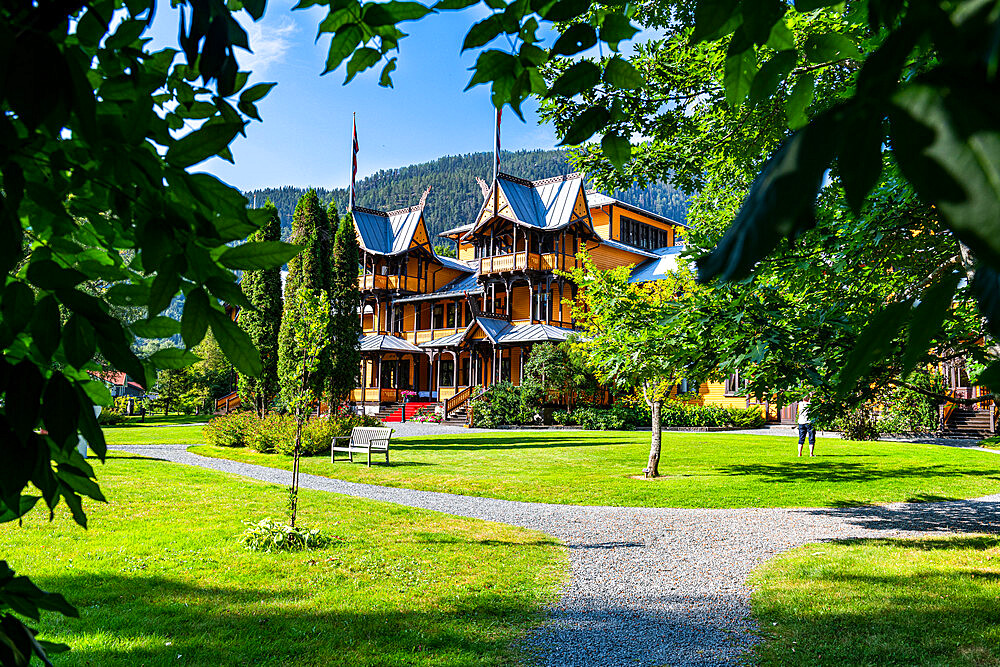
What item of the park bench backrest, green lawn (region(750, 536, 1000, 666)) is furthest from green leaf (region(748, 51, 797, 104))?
the park bench backrest

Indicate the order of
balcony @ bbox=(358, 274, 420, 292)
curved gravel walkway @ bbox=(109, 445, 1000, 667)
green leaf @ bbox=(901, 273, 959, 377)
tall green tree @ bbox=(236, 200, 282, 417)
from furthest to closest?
balcony @ bbox=(358, 274, 420, 292) → tall green tree @ bbox=(236, 200, 282, 417) → curved gravel walkway @ bbox=(109, 445, 1000, 667) → green leaf @ bbox=(901, 273, 959, 377)

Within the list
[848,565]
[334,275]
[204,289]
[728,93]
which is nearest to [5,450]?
[204,289]

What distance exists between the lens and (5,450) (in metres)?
1.15

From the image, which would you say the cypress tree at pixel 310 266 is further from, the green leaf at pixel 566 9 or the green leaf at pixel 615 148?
the green leaf at pixel 566 9

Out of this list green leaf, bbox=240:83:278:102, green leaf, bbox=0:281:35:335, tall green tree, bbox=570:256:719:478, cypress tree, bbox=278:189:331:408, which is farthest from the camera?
cypress tree, bbox=278:189:331:408

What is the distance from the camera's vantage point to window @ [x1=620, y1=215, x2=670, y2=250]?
1736 inches

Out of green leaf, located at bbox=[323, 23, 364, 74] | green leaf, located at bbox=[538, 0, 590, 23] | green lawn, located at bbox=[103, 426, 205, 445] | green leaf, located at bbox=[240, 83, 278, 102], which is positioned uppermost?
green leaf, located at bbox=[323, 23, 364, 74]

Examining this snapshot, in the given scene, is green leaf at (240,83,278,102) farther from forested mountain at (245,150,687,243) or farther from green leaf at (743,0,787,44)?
forested mountain at (245,150,687,243)

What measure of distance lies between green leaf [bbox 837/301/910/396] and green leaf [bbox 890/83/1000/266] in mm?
389

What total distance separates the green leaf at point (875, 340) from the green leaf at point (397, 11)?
1.20 metres

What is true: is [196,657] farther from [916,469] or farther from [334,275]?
[334,275]

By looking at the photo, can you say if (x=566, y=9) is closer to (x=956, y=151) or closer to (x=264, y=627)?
(x=956, y=151)

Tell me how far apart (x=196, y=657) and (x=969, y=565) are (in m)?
7.74

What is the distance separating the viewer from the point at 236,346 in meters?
1.42
